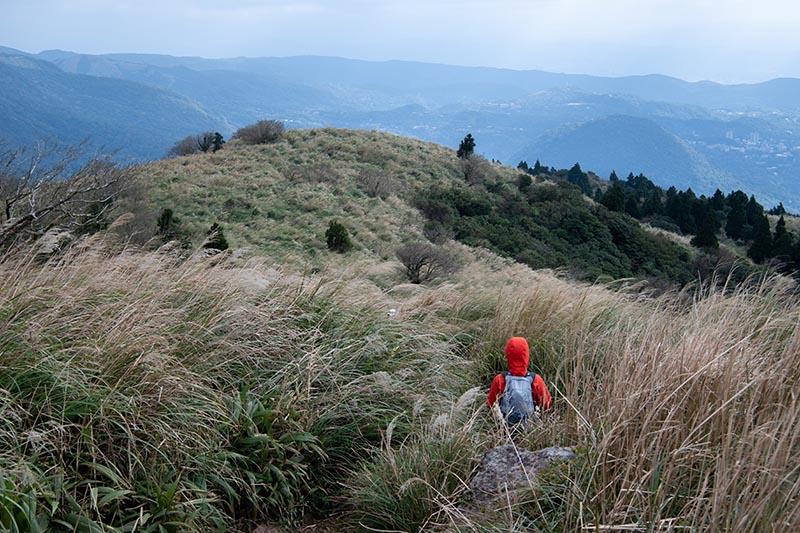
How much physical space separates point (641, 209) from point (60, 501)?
52.0 metres

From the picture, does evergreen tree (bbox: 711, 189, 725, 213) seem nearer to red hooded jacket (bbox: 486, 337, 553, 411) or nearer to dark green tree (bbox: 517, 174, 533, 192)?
dark green tree (bbox: 517, 174, 533, 192)

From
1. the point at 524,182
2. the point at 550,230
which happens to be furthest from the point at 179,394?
the point at 524,182

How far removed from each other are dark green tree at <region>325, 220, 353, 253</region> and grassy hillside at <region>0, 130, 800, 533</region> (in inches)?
653

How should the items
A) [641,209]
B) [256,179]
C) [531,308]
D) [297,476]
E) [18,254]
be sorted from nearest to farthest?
1. [297,476]
2. [18,254]
3. [531,308]
4. [256,179]
5. [641,209]

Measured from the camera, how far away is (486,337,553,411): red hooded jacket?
347cm

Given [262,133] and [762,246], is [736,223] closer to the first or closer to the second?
[762,246]

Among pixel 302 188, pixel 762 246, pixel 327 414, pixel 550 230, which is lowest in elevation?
pixel 762 246

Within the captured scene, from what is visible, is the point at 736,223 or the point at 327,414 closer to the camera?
the point at 327,414

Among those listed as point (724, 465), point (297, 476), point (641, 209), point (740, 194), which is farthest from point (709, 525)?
point (740, 194)

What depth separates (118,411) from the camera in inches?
95.9

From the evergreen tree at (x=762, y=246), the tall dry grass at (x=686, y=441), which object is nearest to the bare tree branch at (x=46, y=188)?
the tall dry grass at (x=686, y=441)

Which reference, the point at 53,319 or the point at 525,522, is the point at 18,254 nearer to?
the point at 53,319

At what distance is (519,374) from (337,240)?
710 inches

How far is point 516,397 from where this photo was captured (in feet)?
11.2
